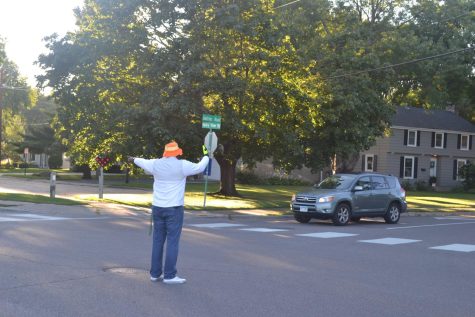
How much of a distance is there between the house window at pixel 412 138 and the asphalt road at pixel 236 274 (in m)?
36.7

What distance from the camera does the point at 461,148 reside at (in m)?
54.2

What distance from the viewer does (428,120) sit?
173 feet

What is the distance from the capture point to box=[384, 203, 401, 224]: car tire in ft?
66.8

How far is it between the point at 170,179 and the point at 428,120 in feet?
158

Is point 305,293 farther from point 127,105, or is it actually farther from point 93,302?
point 127,105

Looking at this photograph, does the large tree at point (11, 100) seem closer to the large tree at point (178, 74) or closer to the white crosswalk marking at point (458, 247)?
the large tree at point (178, 74)

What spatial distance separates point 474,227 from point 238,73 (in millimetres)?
11246

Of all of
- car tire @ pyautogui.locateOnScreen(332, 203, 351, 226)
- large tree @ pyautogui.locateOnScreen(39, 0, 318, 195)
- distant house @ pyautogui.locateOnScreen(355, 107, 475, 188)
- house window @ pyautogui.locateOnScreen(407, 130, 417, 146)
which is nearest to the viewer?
car tire @ pyautogui.locateOnScreen(332, 203, 351, 226)

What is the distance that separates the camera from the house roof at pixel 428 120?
50.9 m

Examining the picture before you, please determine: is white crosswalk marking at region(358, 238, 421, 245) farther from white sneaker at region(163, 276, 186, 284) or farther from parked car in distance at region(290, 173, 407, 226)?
white sneaker at region(163, 276, 186, 284)

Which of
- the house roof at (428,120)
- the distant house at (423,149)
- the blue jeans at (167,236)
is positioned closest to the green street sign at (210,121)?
the blue jeans at (167,236)

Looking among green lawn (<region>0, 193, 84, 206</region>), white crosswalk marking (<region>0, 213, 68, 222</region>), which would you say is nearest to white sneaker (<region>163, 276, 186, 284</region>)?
white crosswalk marking (<region>0, 213, 68, 222</region>)

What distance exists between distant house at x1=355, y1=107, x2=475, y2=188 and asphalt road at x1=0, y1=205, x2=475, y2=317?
3542cm

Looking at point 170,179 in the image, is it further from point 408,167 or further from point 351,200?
point 408,167
